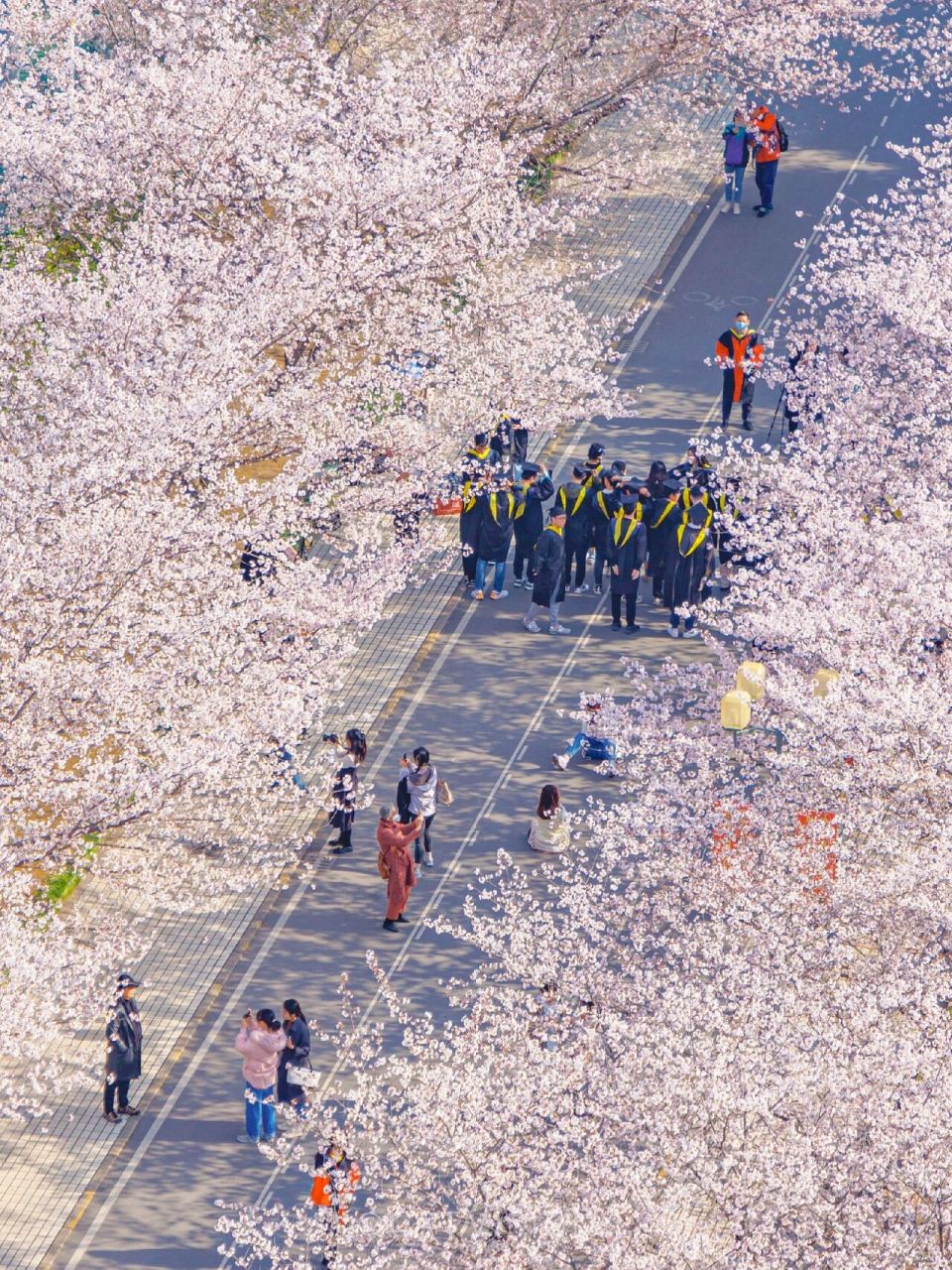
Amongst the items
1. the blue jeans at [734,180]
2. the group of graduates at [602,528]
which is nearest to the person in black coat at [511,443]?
the group of graduates at [602,528]

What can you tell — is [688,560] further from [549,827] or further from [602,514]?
[549,827]

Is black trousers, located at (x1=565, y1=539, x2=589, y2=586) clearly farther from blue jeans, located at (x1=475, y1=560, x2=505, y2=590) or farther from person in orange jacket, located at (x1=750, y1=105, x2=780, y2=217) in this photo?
person in orange jacket, located at (x1=750, y1=105, x2=780, y2=217)

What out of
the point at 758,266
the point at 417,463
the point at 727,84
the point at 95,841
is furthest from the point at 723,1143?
the point at 727,84

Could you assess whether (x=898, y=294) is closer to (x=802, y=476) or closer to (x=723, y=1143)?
(x=802, y=476)

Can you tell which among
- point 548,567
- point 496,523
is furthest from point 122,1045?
point 496,523

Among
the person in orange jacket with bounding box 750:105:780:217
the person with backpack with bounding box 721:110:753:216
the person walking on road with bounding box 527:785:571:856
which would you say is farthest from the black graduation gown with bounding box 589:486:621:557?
the person in orange jacket with bounding box 750:105:780:217

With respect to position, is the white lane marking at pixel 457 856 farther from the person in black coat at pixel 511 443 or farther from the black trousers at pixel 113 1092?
the person in black coat at pixel 511 443

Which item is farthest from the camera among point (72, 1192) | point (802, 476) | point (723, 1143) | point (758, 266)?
point (758, 266)
